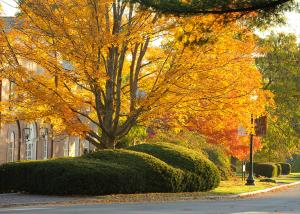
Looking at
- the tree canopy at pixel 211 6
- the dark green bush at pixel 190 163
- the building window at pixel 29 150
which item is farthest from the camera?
the building window at pixel 29 150

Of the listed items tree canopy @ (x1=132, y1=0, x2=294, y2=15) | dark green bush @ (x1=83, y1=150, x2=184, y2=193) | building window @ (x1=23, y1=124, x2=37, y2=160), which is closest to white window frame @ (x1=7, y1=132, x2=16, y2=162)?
building window @ (x1=23, y1=124, x2=37, y2=160)

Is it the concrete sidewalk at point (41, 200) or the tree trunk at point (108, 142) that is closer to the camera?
the concrete sidewalk at point (41, 200)

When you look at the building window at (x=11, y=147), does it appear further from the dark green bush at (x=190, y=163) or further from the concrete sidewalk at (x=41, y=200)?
the concrete sidewalk at (x=41, y=200)

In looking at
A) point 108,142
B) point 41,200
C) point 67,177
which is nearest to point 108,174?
point 67,177

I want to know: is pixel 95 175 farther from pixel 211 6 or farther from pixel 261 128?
pixel 261 128

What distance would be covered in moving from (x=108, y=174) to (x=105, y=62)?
5.61 meters

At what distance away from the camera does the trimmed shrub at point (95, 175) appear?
85.0 feet

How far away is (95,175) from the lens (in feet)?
85.5

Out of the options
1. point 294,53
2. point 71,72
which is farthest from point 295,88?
point 71,72

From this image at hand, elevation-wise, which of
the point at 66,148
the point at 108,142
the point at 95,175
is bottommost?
the point at 95,175

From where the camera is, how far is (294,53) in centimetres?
6925

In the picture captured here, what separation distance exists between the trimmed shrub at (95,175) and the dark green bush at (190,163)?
0.94m

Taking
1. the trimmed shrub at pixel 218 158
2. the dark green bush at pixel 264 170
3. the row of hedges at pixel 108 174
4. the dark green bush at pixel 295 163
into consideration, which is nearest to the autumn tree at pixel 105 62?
the row of hedges at pixel 108 174

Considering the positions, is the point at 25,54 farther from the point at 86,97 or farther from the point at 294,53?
the point at 294,53
